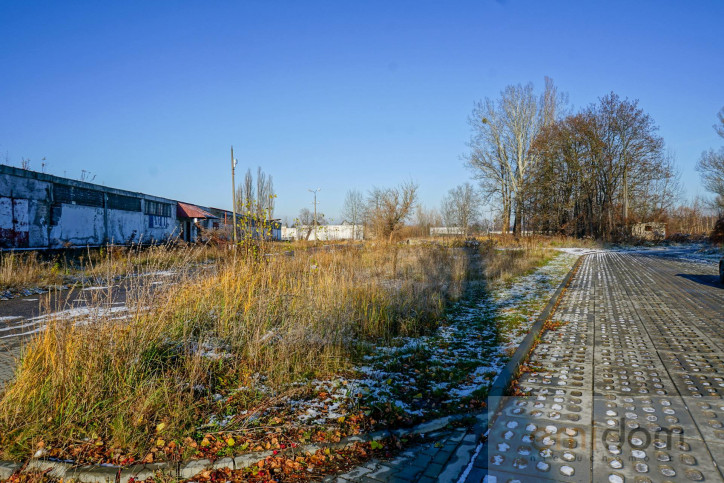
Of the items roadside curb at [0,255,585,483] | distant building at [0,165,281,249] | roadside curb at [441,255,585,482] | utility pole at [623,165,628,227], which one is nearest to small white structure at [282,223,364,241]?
distant building at [0,165,281,249]

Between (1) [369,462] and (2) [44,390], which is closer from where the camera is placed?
(1) [369,462]

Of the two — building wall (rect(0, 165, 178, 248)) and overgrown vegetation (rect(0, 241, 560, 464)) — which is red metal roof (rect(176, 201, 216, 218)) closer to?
building wall (rect(0, 165, 178, 248))

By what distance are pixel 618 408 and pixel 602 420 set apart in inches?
14.0

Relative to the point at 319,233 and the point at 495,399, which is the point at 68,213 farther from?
the point at 495,399

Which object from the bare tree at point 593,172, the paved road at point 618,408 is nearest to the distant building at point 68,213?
the paved road at point 618,408

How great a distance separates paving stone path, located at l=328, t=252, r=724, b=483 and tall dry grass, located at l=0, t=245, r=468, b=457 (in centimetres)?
179

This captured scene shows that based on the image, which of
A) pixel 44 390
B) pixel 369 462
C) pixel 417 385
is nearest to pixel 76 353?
pixel 44 390

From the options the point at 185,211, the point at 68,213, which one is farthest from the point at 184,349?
the point at 185,211

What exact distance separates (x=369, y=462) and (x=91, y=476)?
1878mm

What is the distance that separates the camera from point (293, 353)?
14.9ft

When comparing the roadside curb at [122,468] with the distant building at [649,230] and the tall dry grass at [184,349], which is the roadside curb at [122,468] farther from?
the distant building at [649,230]

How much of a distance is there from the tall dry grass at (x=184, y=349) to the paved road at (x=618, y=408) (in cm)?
216

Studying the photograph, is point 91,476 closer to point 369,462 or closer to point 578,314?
point 369,462

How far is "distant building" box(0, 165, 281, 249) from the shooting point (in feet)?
56.1
